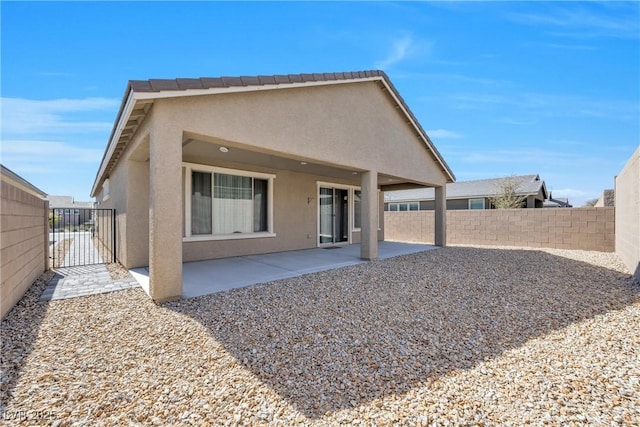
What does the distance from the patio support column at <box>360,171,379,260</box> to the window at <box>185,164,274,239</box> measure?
3.49m

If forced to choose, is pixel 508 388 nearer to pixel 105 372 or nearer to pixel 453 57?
pixel 105 372

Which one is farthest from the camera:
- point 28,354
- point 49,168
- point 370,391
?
point 49,168

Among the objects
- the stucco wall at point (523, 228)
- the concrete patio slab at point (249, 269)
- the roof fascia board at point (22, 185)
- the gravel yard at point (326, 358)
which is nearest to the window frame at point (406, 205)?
the stucco wall at point (523, 228)

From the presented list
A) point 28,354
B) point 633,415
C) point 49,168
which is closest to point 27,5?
point 28,354

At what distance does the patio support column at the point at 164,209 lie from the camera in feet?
16.2

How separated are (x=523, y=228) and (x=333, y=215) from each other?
9.67 m

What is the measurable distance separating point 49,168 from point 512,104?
100ft

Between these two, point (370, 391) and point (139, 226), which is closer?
point (370, 391)

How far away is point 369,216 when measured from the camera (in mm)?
9391

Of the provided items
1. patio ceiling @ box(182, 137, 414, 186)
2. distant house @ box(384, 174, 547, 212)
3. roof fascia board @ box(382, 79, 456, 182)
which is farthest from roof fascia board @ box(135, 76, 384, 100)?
distant house @ box(384, 174, 547, 212)

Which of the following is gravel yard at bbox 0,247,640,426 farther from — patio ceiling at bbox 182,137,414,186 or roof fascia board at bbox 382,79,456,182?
roof fascia board at bbox 382,79,456,182

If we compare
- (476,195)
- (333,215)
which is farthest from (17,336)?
(476,195)

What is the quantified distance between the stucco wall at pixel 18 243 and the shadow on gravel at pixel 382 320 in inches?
106

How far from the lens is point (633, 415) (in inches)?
95.0
